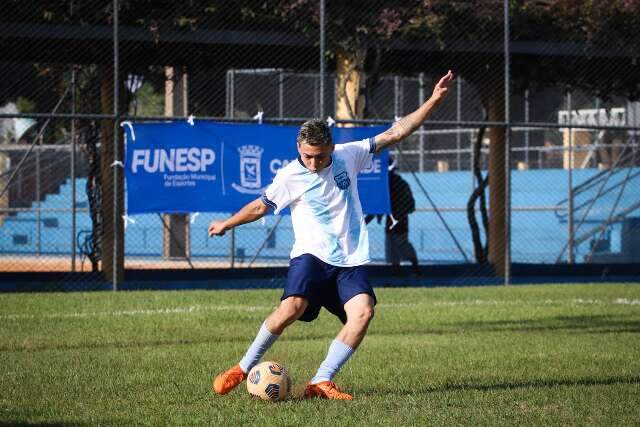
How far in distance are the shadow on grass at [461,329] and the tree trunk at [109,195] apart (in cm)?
563

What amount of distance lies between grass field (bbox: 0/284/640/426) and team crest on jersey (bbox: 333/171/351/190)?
4.15ft

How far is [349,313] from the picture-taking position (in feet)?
24.1

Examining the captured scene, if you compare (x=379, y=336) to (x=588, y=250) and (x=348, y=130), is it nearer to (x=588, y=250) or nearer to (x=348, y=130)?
(x=348, y=130)

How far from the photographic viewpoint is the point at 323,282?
24.3 ft

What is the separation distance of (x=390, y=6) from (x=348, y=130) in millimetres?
2821

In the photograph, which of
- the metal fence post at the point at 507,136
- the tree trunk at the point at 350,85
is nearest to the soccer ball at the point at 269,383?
the metal fence post at the point at 507,136

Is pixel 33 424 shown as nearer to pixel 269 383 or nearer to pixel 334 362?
pixel 269 383

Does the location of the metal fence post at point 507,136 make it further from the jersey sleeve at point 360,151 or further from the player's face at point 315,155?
the player's face at point 315,155

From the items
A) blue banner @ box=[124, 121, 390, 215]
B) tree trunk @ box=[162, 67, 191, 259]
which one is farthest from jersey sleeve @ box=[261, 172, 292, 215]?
tree trunk @ box=[162, 67, 191, 259]

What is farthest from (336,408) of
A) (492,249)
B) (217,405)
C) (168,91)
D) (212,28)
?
(168,91)

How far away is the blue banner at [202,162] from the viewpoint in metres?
16.1

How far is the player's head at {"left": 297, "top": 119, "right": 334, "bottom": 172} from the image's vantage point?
7.24 m

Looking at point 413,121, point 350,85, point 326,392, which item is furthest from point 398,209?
point 326,392

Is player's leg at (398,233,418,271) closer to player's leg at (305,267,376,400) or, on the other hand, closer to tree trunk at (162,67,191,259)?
tree trunk at (162,67,191,259)
